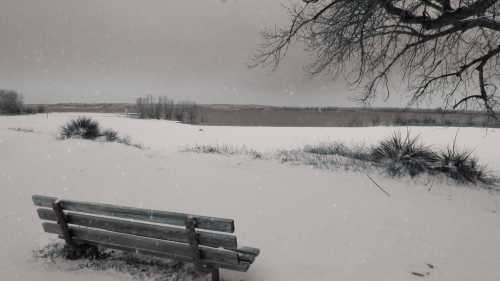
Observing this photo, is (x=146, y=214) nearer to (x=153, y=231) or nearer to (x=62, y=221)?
(x=153, y=231)

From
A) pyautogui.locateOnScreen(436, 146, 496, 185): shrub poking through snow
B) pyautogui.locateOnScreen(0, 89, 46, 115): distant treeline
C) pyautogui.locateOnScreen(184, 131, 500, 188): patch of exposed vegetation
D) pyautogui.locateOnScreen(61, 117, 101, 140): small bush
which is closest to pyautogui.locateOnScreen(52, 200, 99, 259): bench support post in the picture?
pyautogui.locateOnScreen(184, 131, 500, 188): patch of exposed vegetation

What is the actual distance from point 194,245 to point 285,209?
2787 mm

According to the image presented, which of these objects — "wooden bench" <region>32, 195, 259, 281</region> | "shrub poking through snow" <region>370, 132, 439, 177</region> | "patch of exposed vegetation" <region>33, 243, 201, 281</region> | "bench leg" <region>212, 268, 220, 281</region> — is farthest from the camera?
"shrub poking through snow" <region>370, 132, 439, 177</region>

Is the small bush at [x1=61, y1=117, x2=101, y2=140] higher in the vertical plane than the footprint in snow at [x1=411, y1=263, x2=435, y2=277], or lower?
higher

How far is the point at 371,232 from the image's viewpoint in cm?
487

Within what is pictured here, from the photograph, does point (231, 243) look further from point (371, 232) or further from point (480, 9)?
point (480, 9)

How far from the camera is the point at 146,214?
3244 mm

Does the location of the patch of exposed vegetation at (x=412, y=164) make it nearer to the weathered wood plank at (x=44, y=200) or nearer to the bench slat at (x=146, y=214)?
the bench slat at (x=146, y=214)

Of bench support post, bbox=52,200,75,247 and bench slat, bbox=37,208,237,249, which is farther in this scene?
bench support post, bbox=52,200,75,247

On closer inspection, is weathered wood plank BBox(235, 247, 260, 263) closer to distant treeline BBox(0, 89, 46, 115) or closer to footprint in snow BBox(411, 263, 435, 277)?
footprint in snow BBox(411, 263, 435, 277)

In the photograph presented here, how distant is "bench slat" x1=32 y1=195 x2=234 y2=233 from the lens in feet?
9.80

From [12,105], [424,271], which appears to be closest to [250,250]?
[424,271]

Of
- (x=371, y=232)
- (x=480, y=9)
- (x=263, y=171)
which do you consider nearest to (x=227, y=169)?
(x=263, y=171)

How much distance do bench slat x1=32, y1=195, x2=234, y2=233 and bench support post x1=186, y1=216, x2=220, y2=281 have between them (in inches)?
2.1
